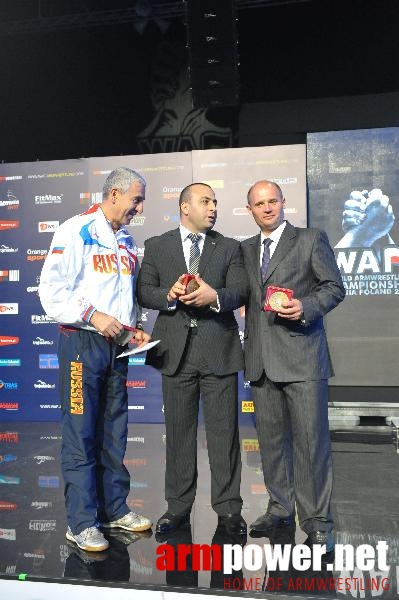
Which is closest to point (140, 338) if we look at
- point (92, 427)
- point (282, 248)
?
point (92, 427)

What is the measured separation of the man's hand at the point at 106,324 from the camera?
252cm

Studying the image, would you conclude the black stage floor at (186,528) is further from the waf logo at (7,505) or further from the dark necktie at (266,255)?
the dark necktie at (266,255)

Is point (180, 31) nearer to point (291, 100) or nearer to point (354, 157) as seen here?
point (291, 100)

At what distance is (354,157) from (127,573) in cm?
467

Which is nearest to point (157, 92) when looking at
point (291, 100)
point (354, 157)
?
point (291, 100)

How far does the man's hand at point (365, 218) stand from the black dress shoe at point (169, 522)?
3736mm

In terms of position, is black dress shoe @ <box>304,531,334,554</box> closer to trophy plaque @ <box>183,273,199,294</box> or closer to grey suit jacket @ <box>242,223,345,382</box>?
grey suit jacket @ <box>242,223,345,382</box>

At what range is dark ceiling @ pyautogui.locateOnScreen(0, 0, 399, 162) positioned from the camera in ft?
20.5

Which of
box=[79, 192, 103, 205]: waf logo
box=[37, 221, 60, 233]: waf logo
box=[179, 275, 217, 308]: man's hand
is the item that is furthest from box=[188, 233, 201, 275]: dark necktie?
box=[37, 221, 60, 233]: waf logo

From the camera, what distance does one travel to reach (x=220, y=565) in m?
2.37

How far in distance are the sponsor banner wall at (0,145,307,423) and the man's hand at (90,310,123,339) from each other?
3.29 metres

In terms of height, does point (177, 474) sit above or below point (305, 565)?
above

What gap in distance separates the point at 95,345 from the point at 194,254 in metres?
0.61

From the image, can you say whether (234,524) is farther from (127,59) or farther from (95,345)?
(127,59)
